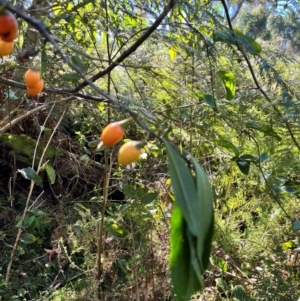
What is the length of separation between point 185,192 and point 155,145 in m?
0.97

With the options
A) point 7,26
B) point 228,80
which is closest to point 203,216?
point 7,26

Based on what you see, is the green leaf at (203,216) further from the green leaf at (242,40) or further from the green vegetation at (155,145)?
the green leaf at (242,40)

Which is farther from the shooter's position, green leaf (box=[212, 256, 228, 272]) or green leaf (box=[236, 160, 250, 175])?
green leaf (box=[212, 256, 228, 272])

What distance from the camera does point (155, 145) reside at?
1276 mm

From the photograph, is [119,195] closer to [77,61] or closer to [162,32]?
[162,32]

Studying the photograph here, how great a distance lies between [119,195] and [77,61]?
57.7 inches

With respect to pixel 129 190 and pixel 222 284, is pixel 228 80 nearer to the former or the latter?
pixel 129 190

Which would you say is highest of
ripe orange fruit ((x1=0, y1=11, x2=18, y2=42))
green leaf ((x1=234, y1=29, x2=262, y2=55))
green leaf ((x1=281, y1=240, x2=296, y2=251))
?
green leaf ((x1=234, y1=29, x2=262, y2=55))

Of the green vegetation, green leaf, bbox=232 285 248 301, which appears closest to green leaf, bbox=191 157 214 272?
the green vegetation

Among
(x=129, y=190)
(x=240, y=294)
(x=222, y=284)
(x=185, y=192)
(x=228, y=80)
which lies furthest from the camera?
(x=222, y=284)

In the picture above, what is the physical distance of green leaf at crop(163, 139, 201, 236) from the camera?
30cm

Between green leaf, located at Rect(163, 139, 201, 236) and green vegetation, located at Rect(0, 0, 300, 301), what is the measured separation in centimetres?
47

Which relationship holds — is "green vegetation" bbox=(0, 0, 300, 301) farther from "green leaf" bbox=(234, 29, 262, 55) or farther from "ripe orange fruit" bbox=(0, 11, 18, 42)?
"ripe orange fruit" bbox=(0, 11, 18, 42)

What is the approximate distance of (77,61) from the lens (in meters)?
0.77
